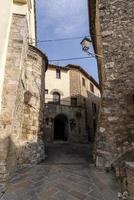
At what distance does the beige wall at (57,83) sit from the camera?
834 inches

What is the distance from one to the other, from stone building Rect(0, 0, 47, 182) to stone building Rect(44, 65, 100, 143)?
31.3ft

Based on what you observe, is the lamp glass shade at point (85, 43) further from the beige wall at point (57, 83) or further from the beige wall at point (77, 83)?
the beige wall at point (77, 83)

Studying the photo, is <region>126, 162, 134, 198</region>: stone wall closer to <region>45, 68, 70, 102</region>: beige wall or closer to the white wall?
the white wall

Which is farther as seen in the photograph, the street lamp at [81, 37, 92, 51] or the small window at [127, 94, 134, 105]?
the street lamp at [81, 37, 92, 51]

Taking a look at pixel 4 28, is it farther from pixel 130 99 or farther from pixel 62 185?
pixel 62 185

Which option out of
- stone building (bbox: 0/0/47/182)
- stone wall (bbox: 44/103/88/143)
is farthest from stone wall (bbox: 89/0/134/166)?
stone wall (bbox: 44/103/88/143)

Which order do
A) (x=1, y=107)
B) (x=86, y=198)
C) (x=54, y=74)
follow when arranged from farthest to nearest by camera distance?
(x=54, y=74) → (x=1, y=107) → (x=86, y=198)

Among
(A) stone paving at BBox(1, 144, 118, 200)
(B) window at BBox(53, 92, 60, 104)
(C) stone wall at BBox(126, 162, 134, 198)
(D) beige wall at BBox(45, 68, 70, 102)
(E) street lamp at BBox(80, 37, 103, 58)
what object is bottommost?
(A) stone paving at BBox(1, 144, 118, 200)

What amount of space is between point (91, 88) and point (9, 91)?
2008 centimetres

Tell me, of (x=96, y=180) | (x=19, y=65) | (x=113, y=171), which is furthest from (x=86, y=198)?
(x=19, y=65)

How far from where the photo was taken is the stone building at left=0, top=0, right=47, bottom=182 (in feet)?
17.4

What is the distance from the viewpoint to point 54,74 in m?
21.6

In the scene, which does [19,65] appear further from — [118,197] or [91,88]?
[91,88]

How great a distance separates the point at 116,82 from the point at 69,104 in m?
14.7
